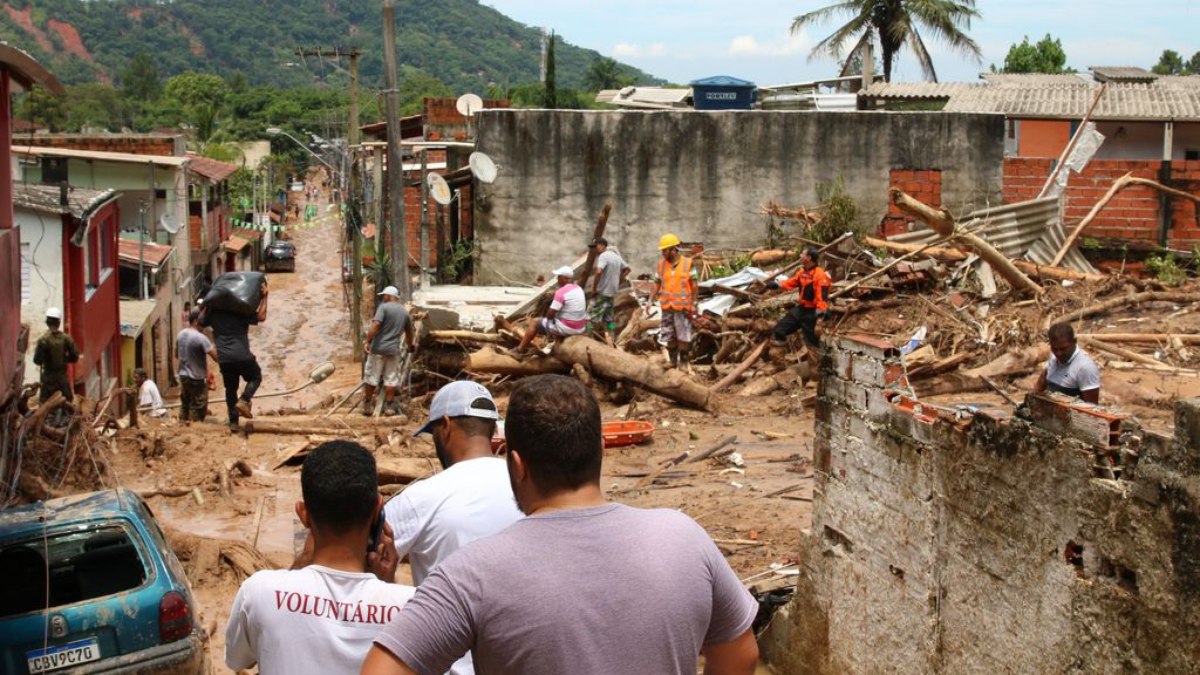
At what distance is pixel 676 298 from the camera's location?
15703 mm

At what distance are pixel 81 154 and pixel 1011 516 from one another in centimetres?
3196

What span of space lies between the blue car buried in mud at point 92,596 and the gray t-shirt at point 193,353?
7190 mm

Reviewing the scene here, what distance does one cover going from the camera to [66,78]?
17875 centimetres

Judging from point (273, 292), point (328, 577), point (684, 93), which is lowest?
point (273, 292)

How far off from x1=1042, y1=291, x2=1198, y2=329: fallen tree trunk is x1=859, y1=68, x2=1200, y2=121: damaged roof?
9.79 metres

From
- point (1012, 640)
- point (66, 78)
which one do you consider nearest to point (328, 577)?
point (1012, 640)

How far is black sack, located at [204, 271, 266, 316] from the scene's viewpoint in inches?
563

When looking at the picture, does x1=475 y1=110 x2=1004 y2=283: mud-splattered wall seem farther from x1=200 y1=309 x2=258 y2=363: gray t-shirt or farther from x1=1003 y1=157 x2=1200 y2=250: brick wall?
x1=200 y1=309 x2=258 y2=363: gray t-shirt

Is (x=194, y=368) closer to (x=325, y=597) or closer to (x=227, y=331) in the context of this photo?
(x=227, y=331)

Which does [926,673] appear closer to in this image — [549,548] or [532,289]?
[549,548]

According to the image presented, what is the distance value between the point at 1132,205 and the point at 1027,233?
1.92 meters

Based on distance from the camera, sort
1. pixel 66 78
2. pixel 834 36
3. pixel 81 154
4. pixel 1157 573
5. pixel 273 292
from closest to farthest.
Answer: pixel 1157 573 → pixel 81 154 → pixel 834 36 → pixel 273 292 → pixel 66 78

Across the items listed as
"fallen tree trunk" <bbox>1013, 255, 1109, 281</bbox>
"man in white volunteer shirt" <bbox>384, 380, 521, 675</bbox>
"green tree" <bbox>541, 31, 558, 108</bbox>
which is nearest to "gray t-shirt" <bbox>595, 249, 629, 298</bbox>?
"fallen tree trunk" <bbox>1013, 255, 1109, 281</bbox>

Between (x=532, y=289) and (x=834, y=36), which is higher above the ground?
(x=834, y=36)
